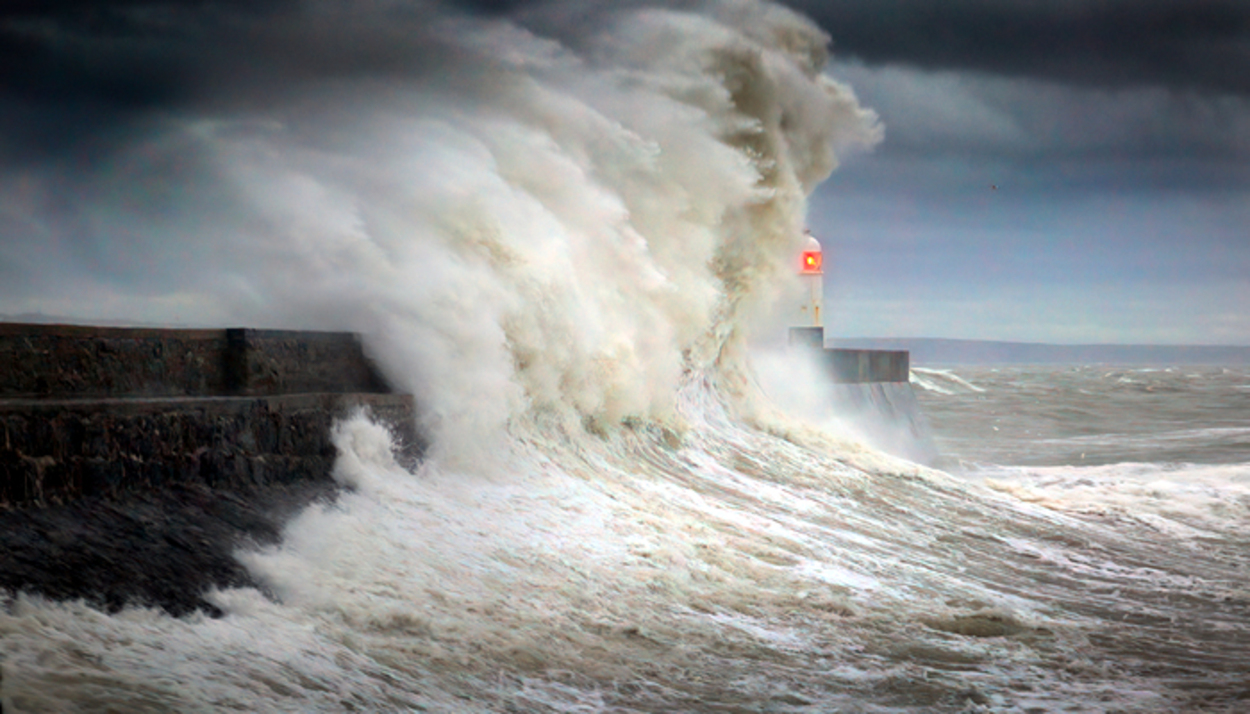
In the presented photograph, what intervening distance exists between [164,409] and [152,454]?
7.9 inches

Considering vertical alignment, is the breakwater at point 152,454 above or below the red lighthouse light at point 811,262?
below

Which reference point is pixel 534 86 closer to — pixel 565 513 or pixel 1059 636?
pixel 565 513

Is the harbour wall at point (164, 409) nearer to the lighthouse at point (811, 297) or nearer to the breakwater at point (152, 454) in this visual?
the breakwater at point (152, 454)

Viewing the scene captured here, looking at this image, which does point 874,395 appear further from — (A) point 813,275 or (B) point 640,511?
(B) point 640,511

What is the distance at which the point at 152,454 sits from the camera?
4.56m

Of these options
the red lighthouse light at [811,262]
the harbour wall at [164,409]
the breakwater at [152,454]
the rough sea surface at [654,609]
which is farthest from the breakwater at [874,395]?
the breakwater at [152,454]

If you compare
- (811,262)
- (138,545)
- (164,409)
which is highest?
(811,262)

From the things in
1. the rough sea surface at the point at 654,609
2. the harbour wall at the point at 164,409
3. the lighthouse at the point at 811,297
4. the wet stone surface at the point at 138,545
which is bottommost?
the rough sea surface at the point at 654,609

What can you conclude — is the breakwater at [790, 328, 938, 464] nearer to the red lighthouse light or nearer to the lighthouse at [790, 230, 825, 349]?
the lighthouse at [790, 230, 825, 349]

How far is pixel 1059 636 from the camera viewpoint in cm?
589

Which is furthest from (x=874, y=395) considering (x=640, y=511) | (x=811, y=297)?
(x=640, y=511)

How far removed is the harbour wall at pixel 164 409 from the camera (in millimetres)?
4113

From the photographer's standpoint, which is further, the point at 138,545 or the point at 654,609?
the point at 654,609

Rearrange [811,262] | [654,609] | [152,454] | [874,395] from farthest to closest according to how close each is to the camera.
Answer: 1. [811,262]
2. [874,395]
3. [654,609]
4. [152,454]
